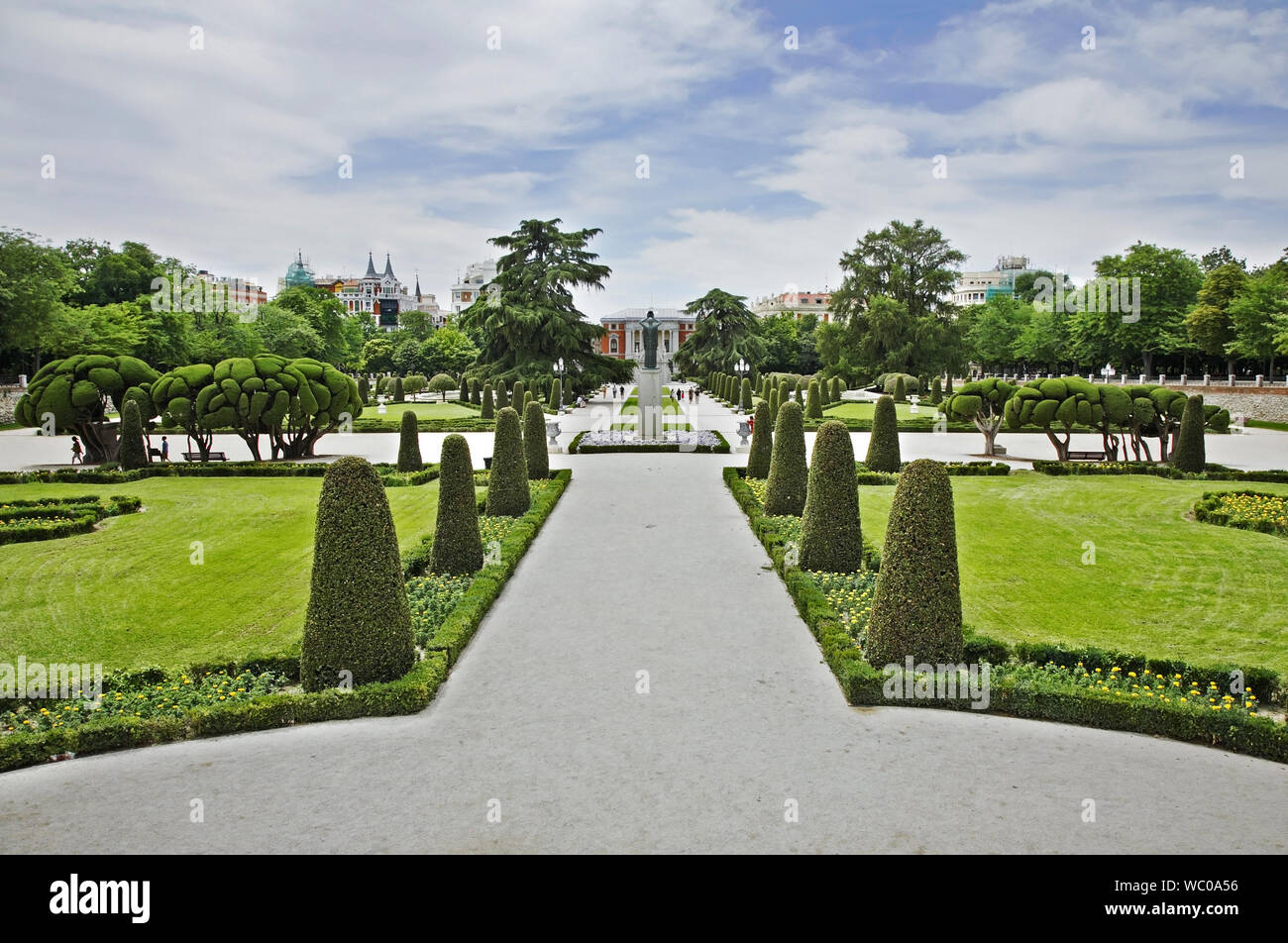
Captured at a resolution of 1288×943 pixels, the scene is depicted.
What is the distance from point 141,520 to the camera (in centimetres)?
1572

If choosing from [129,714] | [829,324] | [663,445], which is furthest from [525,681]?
[829,324]

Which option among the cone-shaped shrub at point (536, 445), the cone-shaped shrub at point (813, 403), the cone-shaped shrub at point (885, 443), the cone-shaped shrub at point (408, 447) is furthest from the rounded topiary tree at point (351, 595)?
the cone-shaped shrub at point (813, 403)

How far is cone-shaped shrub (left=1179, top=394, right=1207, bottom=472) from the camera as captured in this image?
2058 centimetres

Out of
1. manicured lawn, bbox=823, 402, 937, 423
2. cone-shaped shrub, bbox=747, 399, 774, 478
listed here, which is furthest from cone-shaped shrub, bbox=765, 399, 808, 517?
manicured lawn, bbox=823, 402, 937, 423

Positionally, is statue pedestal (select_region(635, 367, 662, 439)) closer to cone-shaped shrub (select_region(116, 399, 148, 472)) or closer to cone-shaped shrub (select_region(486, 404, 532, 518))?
Result: cone-shaped shrub (select_region(486, 404, 532, 518))

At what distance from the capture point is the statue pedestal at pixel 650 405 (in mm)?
29047

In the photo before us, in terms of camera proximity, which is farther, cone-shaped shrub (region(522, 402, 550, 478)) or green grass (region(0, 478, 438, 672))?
cone-shaped shrub (region(522, 402, 550, 478))

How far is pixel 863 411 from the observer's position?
152ft

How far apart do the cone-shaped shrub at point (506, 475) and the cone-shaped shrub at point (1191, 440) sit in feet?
53.9

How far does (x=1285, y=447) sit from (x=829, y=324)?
33.2m

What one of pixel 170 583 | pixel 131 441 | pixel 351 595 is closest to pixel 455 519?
pixel 170 583

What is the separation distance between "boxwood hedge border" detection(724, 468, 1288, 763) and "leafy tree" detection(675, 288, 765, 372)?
214ft

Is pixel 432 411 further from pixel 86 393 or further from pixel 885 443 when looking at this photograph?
pixel 885 443

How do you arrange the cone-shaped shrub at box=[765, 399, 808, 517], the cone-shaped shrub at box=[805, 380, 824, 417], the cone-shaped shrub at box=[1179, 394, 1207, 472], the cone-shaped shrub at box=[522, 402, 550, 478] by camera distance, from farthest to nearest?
the cone-shaped shrub at box=[805, 380, 824, 417] < the cone-shaped shrub at box=[1179, 394, 1207, 472] < the cone-shaped shrub at box=[522, 402, 550, 478] < the cone-shaped shrub at box=[765, 399, 808, 517]
